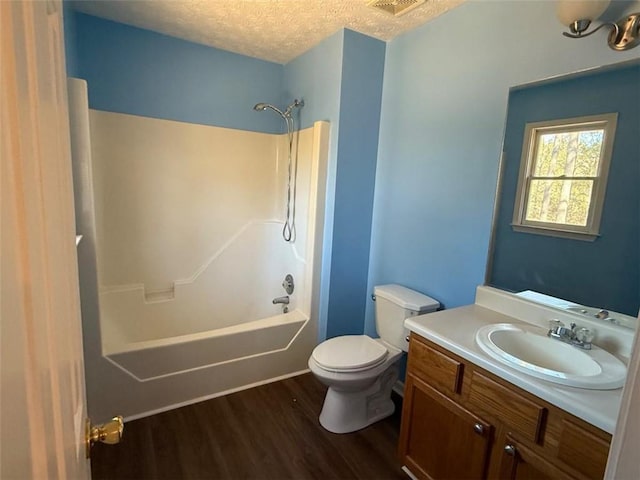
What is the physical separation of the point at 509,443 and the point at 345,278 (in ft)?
4.84

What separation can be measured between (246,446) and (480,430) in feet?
4.00

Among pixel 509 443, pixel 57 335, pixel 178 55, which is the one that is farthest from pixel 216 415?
pixel 178 55

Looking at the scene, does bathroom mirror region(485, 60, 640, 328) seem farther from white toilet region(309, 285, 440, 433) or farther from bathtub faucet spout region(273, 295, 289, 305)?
bathtub faucet spout region(273, 295, 289, 305)

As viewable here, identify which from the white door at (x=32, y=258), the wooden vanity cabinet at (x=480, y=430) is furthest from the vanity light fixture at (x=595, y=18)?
the white door at (x=32, y=258)

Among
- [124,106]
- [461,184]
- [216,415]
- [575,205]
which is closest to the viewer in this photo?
[575,205]

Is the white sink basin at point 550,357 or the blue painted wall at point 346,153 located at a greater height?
the blue painted wall at point 346,153

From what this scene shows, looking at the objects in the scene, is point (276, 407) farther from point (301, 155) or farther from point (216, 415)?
point (301, 155)

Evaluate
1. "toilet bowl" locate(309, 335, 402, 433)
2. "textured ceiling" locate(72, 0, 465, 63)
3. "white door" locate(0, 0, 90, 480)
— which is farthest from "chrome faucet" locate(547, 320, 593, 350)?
"textured ceiling" locate(72, 0, 465, 63)

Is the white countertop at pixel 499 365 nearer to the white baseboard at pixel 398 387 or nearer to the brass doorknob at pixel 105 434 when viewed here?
the white baseboard at pixel 398 387

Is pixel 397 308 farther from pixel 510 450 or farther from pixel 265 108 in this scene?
pixel 265 108

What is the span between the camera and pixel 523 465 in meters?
1.17

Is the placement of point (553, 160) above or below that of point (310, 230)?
above

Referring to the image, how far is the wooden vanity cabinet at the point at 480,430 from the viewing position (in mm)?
1039

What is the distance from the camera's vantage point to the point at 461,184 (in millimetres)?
1920
